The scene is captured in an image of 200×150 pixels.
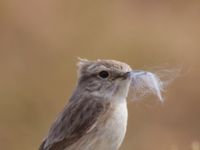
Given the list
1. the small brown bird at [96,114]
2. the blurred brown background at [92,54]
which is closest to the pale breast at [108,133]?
the small brown bird at [96,114]

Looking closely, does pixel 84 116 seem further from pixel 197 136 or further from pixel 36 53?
pixel 36 53

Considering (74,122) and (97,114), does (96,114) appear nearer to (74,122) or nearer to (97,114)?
(97,114)

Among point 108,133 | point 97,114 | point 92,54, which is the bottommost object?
point 108,133

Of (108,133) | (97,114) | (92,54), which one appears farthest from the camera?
(92,54)

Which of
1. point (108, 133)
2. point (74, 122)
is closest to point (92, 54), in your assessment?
point (74, 122)

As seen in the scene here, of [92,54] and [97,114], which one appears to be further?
[92,54]

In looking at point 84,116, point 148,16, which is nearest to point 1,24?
point 148,16
